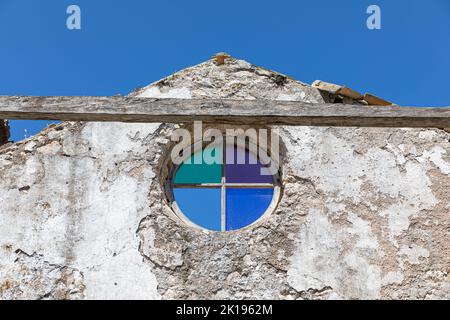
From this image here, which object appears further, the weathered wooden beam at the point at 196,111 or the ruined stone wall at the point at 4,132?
the ruined stone wall at the point at 4,132

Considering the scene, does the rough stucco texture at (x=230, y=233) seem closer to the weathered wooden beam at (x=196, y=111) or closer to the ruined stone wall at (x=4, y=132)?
the ruined stone wall at (x=4, y=132)

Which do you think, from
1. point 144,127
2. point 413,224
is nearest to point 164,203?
point 144,127

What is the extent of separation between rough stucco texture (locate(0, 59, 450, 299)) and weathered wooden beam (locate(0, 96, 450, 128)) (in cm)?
144

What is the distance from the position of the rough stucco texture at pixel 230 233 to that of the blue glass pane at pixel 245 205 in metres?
0.20

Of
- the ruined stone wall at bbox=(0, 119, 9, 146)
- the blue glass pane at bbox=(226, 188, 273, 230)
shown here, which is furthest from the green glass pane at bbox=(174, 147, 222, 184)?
the ruined stone wall at bbox=(0, 119, 9, 146)

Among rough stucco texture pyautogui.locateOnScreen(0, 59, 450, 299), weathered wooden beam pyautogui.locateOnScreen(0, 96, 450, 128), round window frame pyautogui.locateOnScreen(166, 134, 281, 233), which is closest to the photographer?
weathered wooden beam pyautogui.locateOnScreen(0, 96, 450, 128)

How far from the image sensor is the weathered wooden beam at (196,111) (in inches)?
139

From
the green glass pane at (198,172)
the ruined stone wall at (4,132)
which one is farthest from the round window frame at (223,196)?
the ruined stone wall at (4,132)

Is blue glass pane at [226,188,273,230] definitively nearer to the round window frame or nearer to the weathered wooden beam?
the round window frame

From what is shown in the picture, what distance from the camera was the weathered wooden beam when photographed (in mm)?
3533

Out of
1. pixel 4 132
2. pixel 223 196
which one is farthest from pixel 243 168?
pixel 4 132

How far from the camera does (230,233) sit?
193 inches

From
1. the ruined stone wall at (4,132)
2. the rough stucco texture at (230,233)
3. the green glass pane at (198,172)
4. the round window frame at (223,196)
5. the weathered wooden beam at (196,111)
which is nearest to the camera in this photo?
the weathered wooden beam at (196,111)
